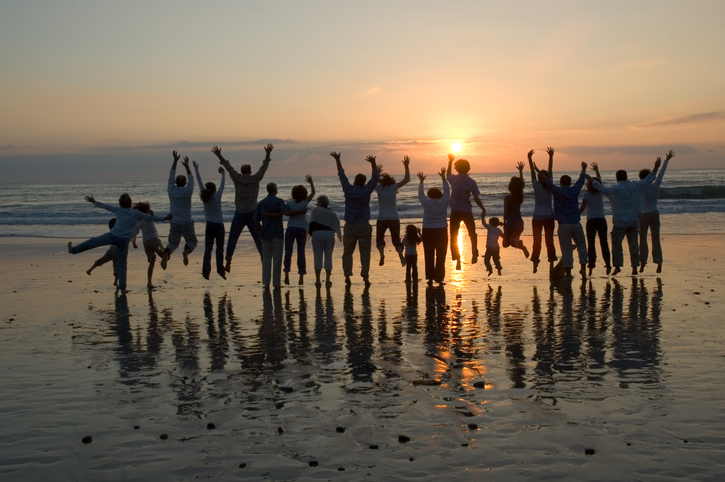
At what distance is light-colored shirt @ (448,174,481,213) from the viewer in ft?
42.7

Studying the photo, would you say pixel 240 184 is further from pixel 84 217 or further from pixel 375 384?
pixel 84 217

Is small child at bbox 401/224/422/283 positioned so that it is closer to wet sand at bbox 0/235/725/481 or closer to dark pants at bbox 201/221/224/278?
wet sand at bbox 0/235/725/481

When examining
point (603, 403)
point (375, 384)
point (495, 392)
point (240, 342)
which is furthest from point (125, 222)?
point (603, 403)

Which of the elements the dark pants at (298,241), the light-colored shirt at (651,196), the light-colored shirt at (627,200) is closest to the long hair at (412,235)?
the dark pants at (298,241)

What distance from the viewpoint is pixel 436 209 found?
12.4 meters

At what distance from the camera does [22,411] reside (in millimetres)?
5812

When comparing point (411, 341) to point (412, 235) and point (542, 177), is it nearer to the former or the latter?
point (412, 235)

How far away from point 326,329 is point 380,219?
15.4 feet

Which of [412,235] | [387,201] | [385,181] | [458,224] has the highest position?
[385,181]

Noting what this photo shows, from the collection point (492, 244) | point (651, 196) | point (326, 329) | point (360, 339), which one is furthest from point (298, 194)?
point (651, 196)

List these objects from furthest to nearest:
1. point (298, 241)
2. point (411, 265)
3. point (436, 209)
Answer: point (298, 241), point (411, 265), point (436, 209)

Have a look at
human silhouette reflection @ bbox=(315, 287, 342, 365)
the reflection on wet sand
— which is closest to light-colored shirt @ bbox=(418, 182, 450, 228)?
the reflection on wet sand

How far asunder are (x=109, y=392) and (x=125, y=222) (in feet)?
21.8

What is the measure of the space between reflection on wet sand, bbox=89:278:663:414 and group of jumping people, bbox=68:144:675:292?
123 cm
